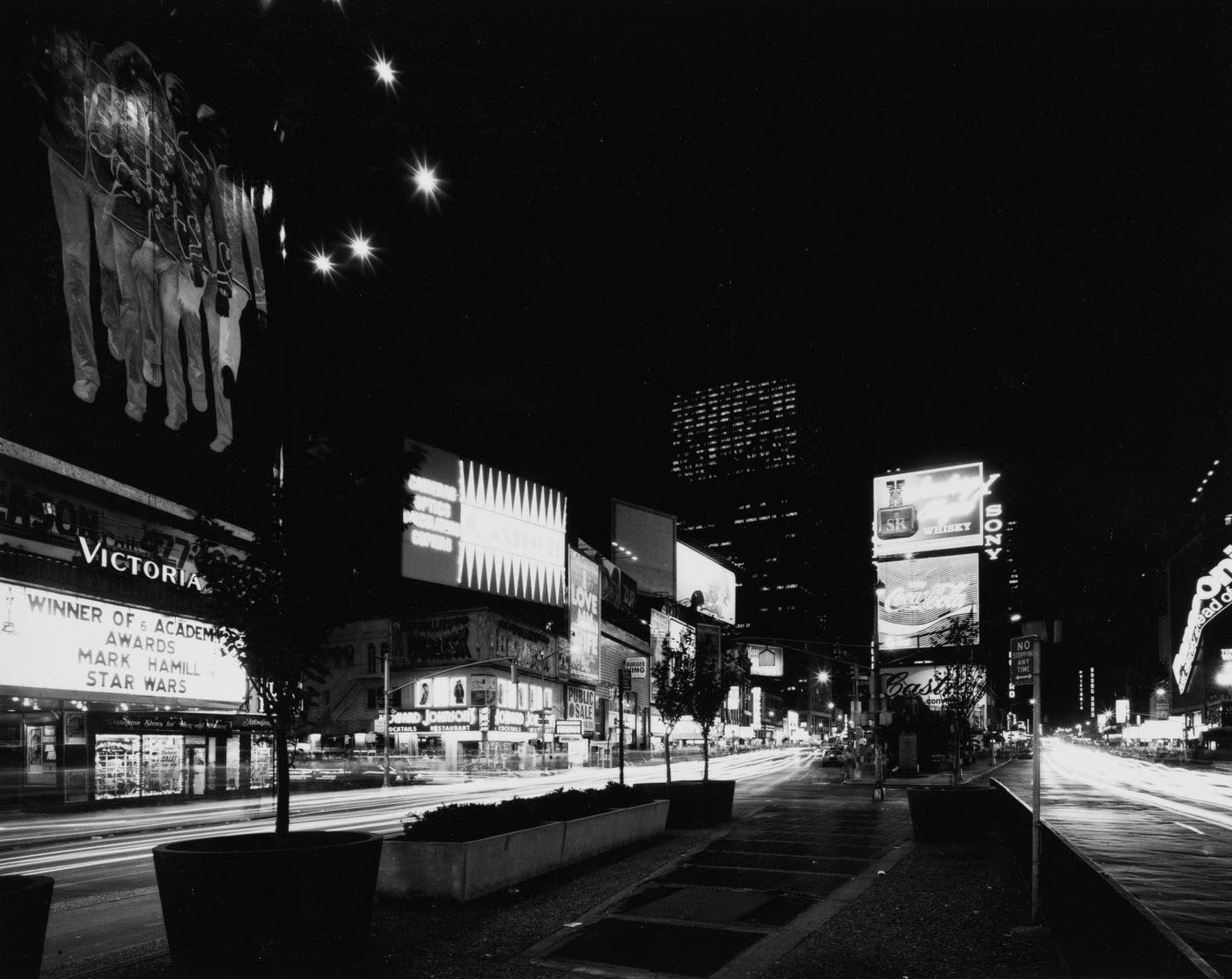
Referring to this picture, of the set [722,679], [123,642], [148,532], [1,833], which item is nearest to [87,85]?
[148,532]

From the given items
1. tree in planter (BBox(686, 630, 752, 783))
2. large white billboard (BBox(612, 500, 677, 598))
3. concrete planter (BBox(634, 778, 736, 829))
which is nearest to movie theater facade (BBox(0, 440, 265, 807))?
tree in planter (BBox(686, 630, 752, 783))

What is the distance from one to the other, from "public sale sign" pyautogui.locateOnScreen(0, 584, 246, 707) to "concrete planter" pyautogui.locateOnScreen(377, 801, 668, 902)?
43.3 feet

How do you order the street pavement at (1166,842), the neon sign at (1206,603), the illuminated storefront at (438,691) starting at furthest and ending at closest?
the neon sign at (1206,603) < the illuminated storefront at (438,691) < the street pavement at (1166,842)

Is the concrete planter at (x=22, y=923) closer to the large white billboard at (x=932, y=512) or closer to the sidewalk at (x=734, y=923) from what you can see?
the sidewalk at (x=734, y=923)

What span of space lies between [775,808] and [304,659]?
2060 cm

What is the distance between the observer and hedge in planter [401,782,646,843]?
12492mm

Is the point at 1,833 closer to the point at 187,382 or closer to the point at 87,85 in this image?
the point at 187,382

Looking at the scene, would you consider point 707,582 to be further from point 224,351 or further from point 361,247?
point 361,247

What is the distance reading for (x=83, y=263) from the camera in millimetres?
26141

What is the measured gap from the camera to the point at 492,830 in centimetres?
1304

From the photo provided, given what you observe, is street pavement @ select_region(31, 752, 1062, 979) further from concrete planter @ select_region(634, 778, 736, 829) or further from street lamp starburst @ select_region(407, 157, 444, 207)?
street lamp starburst @ select_region(407, 157, 444, 207)

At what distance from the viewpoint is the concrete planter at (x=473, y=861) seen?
11.7 metres

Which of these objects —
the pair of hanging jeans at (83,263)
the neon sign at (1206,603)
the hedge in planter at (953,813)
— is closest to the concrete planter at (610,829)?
the hedge in planter at (953,813)

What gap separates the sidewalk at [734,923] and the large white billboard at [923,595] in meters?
51.2
